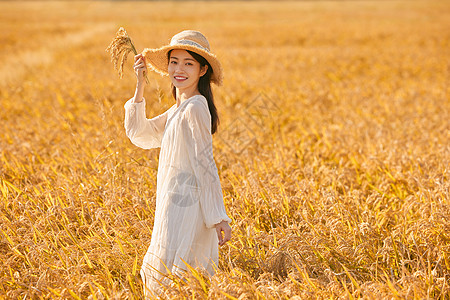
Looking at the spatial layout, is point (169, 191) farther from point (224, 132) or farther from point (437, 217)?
point (224, 132)

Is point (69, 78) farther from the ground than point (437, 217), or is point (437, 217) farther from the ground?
point (69, 78)

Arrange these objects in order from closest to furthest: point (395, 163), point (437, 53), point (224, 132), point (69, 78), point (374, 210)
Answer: point (374, 210) → point (395, 163) → point (224, 132) → point (69, 78) → point (437, 53)

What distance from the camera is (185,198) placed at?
7.73ft

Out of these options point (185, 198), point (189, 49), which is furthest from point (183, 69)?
point (185, 198)

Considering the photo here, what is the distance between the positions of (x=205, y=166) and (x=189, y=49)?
0.64 metres

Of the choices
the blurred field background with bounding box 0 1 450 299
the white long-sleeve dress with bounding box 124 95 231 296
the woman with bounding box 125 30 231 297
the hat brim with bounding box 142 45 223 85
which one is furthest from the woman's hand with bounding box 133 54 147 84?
the blurred field background with bounding box 0 1 450 299

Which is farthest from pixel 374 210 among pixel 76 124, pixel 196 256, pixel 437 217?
pixel 76 124

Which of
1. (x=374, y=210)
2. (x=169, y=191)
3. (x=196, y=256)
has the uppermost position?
(x=169, y=191)

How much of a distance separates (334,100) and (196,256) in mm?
6753

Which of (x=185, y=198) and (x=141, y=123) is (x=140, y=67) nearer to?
(x=141, y=123)

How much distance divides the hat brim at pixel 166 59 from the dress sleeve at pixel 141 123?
251 millimetres

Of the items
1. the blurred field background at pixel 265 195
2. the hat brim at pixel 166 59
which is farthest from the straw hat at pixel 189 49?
the blurred field background at pixel 265 195

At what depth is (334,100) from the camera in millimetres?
8578

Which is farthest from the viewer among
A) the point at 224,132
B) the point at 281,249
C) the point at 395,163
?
the point at 224,132
